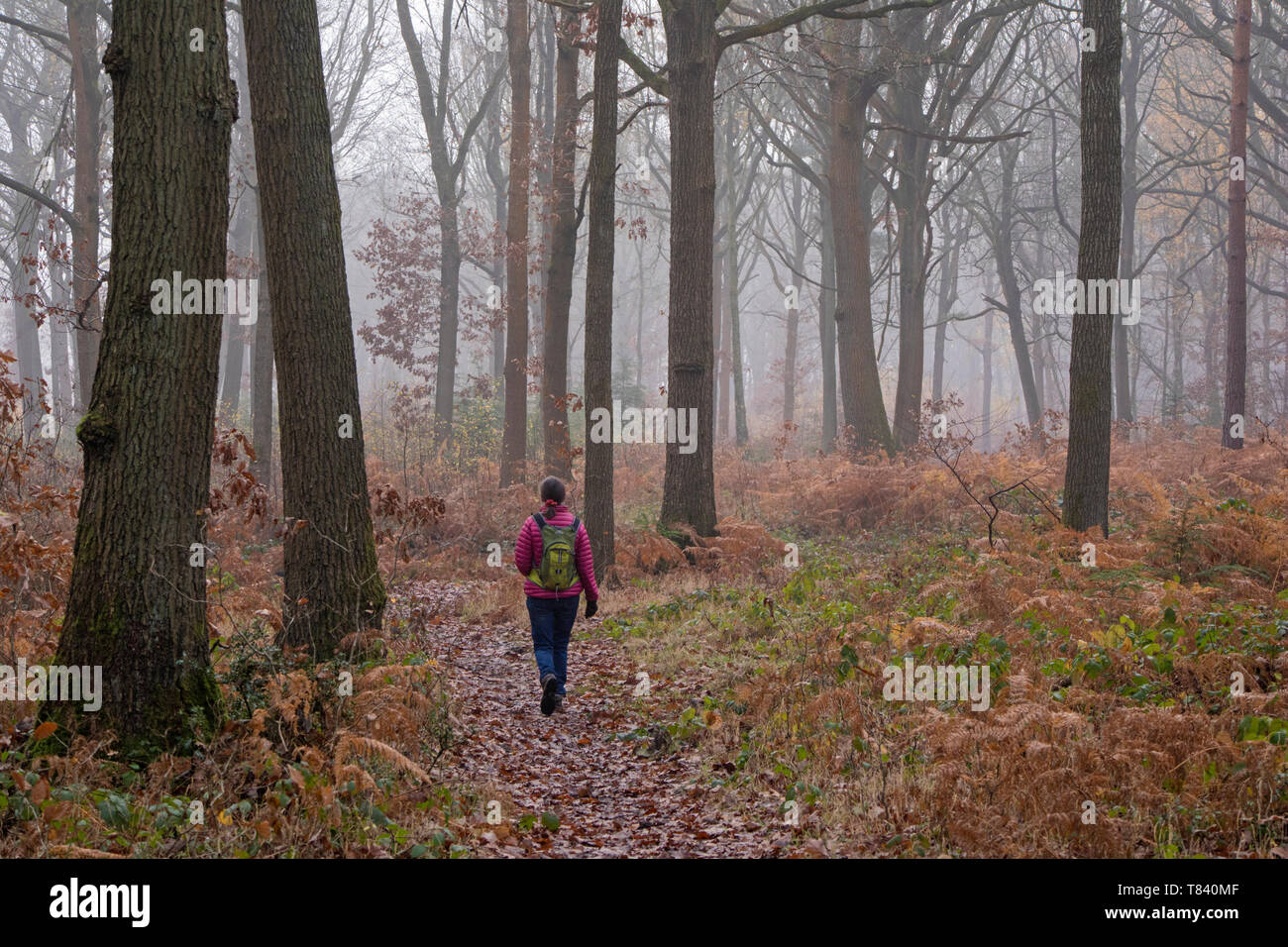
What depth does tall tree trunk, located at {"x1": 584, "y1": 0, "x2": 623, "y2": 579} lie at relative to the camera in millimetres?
11055

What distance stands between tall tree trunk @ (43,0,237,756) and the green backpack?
10.2 feet

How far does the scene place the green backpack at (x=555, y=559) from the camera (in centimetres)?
790

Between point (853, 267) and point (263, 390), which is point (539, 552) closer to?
point (263, 390)

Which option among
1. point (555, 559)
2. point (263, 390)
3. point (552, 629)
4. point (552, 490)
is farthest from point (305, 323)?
point (263, 390)

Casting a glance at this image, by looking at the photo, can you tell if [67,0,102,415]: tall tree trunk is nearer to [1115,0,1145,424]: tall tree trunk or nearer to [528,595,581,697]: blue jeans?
[528,595,581,697]: blue jeans

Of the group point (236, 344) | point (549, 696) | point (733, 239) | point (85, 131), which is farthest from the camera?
point (733, 239)

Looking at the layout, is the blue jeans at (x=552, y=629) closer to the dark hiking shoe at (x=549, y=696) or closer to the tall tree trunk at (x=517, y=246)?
the dark hiking shoe at (x=549, y=696)

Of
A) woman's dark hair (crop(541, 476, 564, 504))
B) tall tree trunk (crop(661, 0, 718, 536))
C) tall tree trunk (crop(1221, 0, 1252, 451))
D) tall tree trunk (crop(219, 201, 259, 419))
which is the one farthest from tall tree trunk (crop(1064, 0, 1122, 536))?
tall tree trunk (crop(219, 201, 259, 419))

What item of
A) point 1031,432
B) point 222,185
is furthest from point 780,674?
point 1031,432

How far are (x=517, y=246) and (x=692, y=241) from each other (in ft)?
19.3

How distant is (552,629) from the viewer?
26.3 ft

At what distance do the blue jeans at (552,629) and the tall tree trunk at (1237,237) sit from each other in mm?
13805
